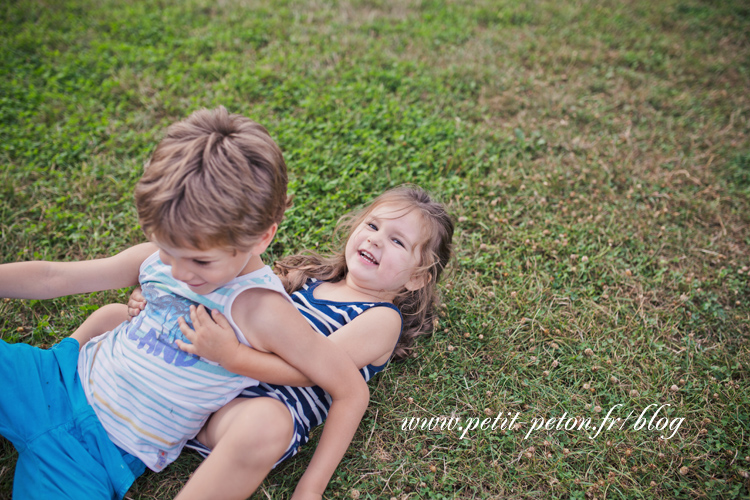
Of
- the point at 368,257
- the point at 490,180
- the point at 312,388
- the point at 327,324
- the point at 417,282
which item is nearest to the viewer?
the point at 312,388

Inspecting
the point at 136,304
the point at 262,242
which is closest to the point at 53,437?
the point at 136,304

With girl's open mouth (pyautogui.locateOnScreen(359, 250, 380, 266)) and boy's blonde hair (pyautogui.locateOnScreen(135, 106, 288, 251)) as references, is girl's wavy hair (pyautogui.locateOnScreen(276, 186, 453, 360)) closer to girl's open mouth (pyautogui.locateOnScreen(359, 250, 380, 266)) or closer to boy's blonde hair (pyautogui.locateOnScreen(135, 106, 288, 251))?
girl's open mouth (pyautogui.locateOnScreen(359, 250, 380, 266))

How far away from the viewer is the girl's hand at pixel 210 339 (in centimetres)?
195

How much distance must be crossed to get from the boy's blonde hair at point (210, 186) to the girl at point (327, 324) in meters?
0.42

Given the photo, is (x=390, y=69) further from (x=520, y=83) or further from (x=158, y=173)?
(x=158, y=173)

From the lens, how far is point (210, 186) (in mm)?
1743

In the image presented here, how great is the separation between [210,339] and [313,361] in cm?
42

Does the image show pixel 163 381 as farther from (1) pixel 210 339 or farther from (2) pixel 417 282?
(2) pixel 417 282

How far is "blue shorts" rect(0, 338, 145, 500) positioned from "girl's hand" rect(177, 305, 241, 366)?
1.87 ft

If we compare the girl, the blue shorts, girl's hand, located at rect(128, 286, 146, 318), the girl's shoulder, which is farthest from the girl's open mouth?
the blue shorts

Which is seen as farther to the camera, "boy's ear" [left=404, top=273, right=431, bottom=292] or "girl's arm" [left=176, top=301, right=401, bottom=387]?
"boy's ear" [left=404, top=273, right=431, bottom=292]

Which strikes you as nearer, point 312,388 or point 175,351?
point 175,351

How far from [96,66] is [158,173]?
12.5 ft

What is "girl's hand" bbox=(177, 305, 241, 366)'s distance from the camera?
1.95 m
